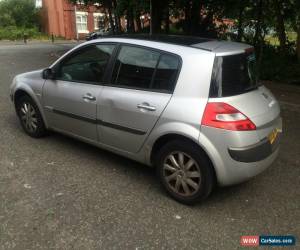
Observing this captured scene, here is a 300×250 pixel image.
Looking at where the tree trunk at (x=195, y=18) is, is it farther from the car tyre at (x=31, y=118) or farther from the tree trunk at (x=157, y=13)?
the car tyre at (x=31, y=118)

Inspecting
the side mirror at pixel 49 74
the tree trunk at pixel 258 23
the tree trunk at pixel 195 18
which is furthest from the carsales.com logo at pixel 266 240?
the tree trunk at pixel 195 18

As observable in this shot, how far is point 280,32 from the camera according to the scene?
13086mm

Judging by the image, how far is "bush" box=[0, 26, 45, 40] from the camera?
39281mm

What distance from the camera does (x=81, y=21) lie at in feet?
142

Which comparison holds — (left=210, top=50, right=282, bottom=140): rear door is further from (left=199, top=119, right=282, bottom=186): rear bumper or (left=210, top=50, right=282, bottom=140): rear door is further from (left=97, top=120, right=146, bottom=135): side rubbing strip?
(left=97, top=120, right=146, bottom=135): side rubbing strip

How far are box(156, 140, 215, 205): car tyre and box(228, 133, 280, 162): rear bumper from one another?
0.29 metres

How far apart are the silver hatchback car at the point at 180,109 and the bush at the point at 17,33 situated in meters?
37.9

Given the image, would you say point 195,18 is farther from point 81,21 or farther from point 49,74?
point 81,21

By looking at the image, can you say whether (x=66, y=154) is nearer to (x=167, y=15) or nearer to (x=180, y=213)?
(x=180, y=213)

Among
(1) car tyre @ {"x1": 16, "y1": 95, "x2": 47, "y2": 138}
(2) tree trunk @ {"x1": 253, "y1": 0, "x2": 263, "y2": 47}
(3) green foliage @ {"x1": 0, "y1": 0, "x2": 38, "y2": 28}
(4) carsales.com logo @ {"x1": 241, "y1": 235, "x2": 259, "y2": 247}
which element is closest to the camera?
(4) carsales.com logo @ {"x1": 241, "y1": 235, "x2": 259, "y2": 247}

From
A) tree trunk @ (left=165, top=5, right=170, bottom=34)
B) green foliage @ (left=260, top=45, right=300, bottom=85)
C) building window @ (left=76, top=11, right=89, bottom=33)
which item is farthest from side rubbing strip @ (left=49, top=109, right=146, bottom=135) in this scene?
building window @ (left=76, top=11, right=89, bottom=33)

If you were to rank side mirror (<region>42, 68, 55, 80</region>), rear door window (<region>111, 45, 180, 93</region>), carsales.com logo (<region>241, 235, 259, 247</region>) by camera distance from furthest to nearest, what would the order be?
side mirror (<region>42, 68, 55, 80</region>), rear door window (<region>111, 45, 180, 93</region>), carsales.com logo (<region>241, 235, 259, 247</region>)

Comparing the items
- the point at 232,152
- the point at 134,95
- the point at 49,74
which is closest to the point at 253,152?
the point at 232,152

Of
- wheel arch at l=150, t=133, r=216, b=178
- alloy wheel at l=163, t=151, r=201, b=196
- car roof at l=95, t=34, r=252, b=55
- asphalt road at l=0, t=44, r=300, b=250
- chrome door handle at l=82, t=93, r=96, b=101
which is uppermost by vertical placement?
car roof at l=95, t=34, r=252, b=55
